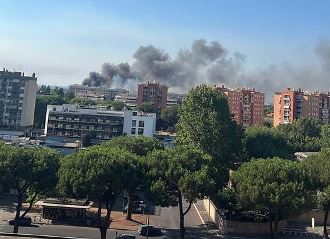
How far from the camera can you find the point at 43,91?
158625mm

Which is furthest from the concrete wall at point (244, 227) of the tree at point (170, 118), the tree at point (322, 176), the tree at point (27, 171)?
the tree at point (170, 118)

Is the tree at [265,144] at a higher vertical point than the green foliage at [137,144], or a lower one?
higher

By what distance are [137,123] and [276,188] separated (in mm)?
54692

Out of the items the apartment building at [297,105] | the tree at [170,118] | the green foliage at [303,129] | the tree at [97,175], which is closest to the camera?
the tree at [97,175]

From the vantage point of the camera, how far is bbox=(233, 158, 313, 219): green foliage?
31.1 metres

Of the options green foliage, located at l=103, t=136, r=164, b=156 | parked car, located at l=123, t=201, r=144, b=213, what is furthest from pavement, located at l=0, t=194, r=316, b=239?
green foliage, located at l=103, t=136, r=164, b=156

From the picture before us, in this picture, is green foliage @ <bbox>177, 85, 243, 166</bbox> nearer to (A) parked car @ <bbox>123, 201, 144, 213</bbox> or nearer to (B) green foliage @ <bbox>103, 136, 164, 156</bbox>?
(B) green foliage @ <bbox>103, 136, 164, 156</bbox>

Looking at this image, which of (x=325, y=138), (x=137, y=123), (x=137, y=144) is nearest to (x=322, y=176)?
(x=137, y=144)

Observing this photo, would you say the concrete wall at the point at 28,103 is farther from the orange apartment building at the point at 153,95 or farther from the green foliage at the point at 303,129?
the green foliage at the point at 303,129

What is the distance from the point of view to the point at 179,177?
32.4 meters

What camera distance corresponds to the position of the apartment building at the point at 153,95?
427ft

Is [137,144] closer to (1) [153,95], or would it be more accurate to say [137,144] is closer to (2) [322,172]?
(2) [322,172]

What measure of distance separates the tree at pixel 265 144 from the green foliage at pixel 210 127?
2.88 m

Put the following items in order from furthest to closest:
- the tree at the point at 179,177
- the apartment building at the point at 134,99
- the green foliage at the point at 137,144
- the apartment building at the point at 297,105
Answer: the apartment building at the point at 134,99
the apartment building at the point at 297,105
the green foliage at the point at 137,144
the tree at the point at 179,177
